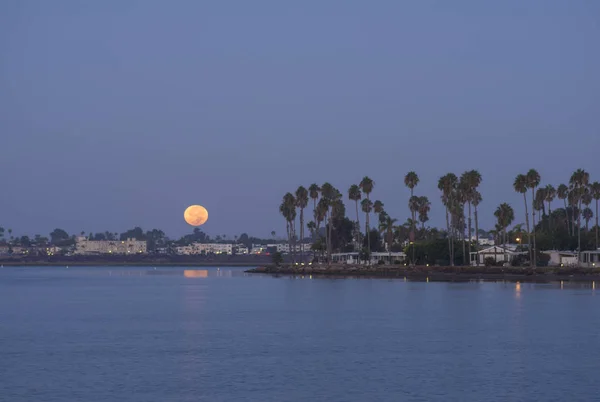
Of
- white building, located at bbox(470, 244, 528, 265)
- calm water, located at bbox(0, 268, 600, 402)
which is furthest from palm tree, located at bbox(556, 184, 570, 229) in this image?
calm water, located at bbox(0, 268, 600, 402)

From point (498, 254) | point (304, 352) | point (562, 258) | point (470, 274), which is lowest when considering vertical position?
point (304, 352)

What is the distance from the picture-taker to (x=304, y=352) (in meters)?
49.4

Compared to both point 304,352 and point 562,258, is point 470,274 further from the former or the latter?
point 304,352

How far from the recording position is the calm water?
37031mm

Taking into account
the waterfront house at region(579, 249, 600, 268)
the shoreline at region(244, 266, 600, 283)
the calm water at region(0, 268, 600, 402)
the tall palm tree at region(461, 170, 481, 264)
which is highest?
the tall palm tree at region(461, 170, 481, 264)

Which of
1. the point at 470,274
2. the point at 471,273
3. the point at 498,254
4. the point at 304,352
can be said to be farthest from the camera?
the point at 498,254

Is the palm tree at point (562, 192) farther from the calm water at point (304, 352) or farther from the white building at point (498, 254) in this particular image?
the calm water at point (304, 352)

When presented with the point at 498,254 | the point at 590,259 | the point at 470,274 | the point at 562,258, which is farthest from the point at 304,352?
the point at 498,254

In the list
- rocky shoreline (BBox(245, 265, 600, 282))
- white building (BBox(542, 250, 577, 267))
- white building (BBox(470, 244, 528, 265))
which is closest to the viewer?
rocky shoreline (BBox(245, 265, 600, 282))

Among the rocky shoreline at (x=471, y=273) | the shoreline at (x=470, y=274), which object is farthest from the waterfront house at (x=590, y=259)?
the shoreline at (x=470, y=274)

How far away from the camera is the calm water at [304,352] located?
37031mm

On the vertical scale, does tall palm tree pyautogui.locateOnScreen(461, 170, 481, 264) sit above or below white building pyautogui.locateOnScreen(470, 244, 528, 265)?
above

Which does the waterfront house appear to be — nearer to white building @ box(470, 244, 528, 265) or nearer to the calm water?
white building @ box(470, 244, 528, 265)

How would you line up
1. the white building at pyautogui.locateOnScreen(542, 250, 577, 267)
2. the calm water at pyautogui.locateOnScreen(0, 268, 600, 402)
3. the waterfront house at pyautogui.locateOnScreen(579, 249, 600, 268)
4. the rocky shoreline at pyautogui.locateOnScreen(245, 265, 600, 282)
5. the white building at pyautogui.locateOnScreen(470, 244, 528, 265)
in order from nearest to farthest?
1. the calm water at pyautogui.locateOnScreen(0, 268, 600, 402)
2. the rocky shoreline at pyautogui.locateOnScreen(245, 265, 600, 282)
3. the waterfront house at pyautogui.locateOnScreen(579, 249, 600, 268)
4. the white building at pyautogui.locateOnScreen(542, 250, 577, 267)
5. the white building at pyautogui.locateOnScreen(470, 244, 528, 265)
